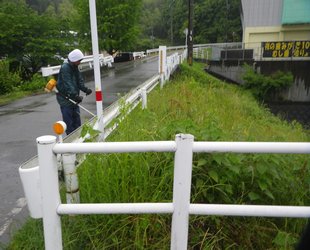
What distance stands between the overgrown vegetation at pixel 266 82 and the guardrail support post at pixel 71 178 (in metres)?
19.5

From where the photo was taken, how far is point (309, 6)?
26109 millimetres

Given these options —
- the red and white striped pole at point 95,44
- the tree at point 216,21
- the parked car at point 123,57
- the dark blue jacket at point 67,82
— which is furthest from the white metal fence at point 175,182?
the tree at point 216,21

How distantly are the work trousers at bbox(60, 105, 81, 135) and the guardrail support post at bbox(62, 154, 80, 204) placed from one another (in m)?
3.18

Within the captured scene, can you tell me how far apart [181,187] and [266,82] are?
1979cm

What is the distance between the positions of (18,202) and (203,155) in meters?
2.38

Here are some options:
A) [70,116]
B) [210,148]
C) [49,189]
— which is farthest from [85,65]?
[210,148]

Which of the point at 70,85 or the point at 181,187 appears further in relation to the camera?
the point at 70,85

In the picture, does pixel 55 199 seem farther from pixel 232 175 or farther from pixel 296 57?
pixel 296 57

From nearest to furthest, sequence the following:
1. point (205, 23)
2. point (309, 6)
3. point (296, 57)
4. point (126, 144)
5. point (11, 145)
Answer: point (126, 144) → point (11, 145) → point (296, 57) → point (309, 6) → point (205, 23)

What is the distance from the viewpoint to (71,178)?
2574 millimetres

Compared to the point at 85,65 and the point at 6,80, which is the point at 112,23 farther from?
the point at 6,80

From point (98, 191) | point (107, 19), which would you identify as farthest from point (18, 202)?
point (107, 19)

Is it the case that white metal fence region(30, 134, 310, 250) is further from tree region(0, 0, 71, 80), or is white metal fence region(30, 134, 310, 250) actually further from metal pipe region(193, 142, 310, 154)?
tree region(0, 0, 71, 80)

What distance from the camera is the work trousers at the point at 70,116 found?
558 cm
